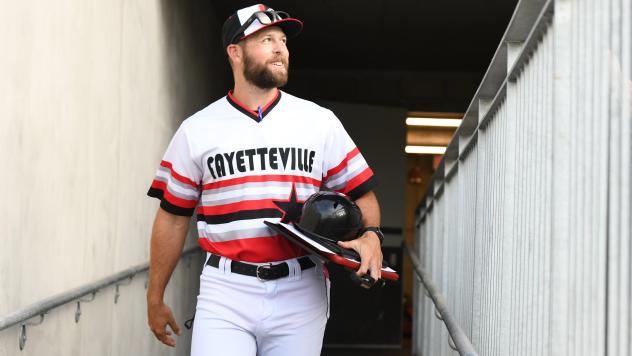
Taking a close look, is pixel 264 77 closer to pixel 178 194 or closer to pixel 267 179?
pixel 267 179

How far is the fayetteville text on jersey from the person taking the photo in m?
3.16

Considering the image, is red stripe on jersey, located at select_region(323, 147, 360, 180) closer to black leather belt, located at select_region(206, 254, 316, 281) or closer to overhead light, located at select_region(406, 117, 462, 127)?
black leather belt, located at select_region(206, 254, 316, 281)

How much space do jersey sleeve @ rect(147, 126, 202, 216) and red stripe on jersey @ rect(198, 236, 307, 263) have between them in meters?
0.26

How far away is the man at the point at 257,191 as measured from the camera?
122 inches

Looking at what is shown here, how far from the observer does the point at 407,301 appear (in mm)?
17703

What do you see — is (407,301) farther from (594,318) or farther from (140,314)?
(594,318)

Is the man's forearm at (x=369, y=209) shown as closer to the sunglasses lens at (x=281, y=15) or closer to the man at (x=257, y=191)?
the man at (x=257, y=191)

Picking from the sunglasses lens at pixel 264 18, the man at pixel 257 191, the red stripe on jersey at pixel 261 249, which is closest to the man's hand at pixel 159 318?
the man at pixel 257 191

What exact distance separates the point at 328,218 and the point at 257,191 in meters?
0.30

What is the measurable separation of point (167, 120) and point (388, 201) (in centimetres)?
676

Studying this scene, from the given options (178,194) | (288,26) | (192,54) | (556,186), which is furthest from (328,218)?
A: (192,54)

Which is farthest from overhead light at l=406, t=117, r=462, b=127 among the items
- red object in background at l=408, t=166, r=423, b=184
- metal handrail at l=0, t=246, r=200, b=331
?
metal handrail at l=0, t=246, r=200, b=331

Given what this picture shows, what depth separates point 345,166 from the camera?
3314mm

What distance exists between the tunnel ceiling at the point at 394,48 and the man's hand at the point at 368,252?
21.4 ft
